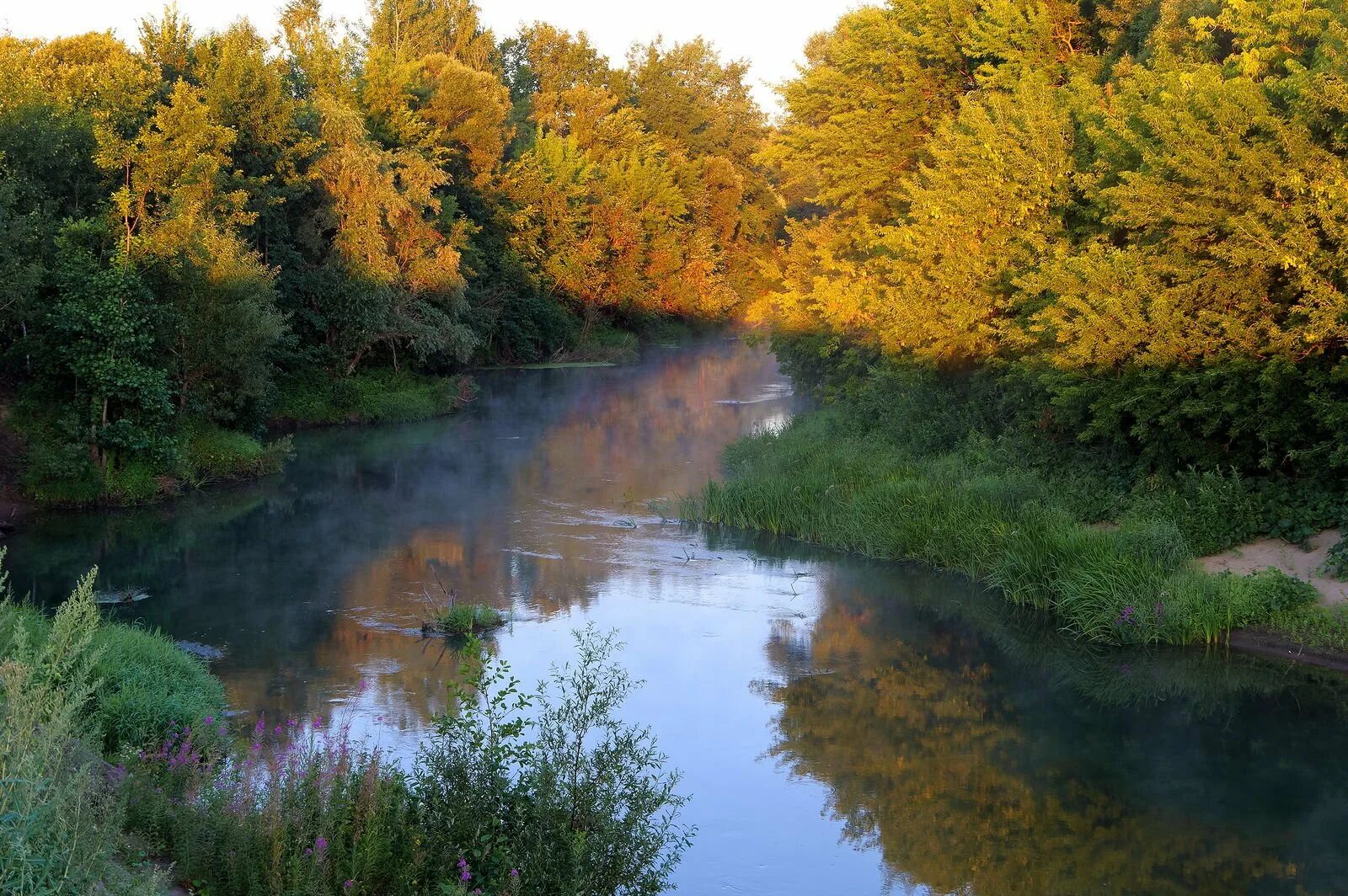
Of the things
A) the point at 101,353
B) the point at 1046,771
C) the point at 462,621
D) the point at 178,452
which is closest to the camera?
the point at 1046,771

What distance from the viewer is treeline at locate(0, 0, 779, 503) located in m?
21.2

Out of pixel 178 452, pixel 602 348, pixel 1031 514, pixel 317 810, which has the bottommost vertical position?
pixel 178 452

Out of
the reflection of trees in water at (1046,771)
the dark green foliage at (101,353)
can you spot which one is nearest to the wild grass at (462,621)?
the reflection of trees in water at (1046,771)

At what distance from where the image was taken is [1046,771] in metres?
11.1

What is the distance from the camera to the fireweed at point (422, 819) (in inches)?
253

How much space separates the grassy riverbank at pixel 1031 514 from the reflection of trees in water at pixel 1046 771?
0.99 metres

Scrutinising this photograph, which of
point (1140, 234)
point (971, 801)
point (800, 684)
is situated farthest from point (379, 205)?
point (971, 801)

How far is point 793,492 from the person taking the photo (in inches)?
797

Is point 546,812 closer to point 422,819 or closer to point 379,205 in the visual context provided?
point 422,819

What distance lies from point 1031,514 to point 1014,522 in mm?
251

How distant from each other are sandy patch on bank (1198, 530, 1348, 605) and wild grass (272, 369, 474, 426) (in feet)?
79.4

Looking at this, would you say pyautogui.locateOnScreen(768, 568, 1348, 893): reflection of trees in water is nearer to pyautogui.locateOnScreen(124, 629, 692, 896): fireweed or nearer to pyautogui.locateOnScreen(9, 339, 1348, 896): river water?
pyautogui.locateOnScreen(9, 339, 1348, 896): river water

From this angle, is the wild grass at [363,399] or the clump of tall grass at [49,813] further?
the wild grass at [363,399]

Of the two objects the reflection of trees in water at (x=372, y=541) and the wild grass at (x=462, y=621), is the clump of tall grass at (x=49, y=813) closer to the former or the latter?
the reflection of trees in water at (x=372, y=541)
